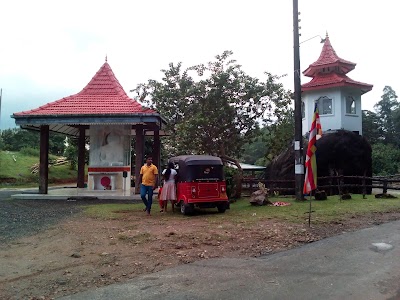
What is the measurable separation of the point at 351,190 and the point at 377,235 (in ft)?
45.8

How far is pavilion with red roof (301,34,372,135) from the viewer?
23891 millimetres

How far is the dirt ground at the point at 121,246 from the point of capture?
5.46m

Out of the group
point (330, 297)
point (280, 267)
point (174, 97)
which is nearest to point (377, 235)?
point (280, 267)

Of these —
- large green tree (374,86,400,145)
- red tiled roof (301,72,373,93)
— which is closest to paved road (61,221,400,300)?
red tiled roof (301,72,373,93)

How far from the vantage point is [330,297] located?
4.69 meters

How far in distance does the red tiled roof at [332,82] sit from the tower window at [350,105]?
0.90m

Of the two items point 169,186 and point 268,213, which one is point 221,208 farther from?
point 169,186

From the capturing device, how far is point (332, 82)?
2375 cm

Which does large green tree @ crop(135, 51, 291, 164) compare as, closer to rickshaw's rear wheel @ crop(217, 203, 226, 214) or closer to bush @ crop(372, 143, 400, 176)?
rickshaw's rear wheel @ crop(217, 203, 226, 214)

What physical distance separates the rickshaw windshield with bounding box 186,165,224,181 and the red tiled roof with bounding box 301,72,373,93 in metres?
14.5

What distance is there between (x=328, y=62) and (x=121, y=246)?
21.4m

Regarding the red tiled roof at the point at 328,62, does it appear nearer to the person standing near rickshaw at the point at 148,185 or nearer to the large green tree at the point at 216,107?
the large green tree at the point at 216,107

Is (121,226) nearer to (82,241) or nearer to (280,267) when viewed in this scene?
(82,241)

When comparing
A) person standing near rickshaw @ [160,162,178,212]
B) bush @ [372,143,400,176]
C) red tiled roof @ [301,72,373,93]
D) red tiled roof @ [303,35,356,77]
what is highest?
red tiled roof @ [303,35,356,77]
